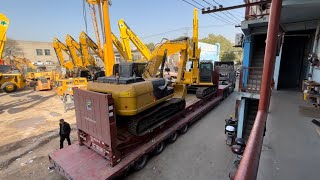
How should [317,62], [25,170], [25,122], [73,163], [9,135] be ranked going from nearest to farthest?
[73,163]
[25,170]
[317,62]
[9,135]
[25,122]

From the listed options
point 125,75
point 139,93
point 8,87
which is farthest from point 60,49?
point 139,93

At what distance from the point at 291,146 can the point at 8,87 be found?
21138 millimetres

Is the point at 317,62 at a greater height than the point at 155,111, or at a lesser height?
greater

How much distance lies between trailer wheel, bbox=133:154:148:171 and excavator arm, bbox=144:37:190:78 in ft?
11.3

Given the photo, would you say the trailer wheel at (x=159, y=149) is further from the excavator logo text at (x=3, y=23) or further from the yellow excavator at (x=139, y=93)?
the excavator logo text at (x=3, y=23)

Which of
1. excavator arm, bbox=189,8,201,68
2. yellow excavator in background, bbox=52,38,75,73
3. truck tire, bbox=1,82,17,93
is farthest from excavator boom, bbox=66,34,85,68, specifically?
excavator arm, bbox=189,8,201,68

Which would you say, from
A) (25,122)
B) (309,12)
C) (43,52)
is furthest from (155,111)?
(43,52)

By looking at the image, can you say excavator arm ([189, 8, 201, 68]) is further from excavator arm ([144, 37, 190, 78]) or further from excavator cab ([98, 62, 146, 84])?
excavator cab ([98, 62, 146, 84])

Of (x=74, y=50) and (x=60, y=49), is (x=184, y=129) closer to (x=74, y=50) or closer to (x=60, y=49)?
(x=74, y=50)

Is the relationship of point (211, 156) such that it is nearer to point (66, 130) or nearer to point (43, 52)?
point (66, 130)

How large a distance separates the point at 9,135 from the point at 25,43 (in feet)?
145

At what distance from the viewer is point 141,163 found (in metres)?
5.74

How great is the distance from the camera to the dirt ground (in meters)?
5.56

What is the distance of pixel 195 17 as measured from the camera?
11.9m
